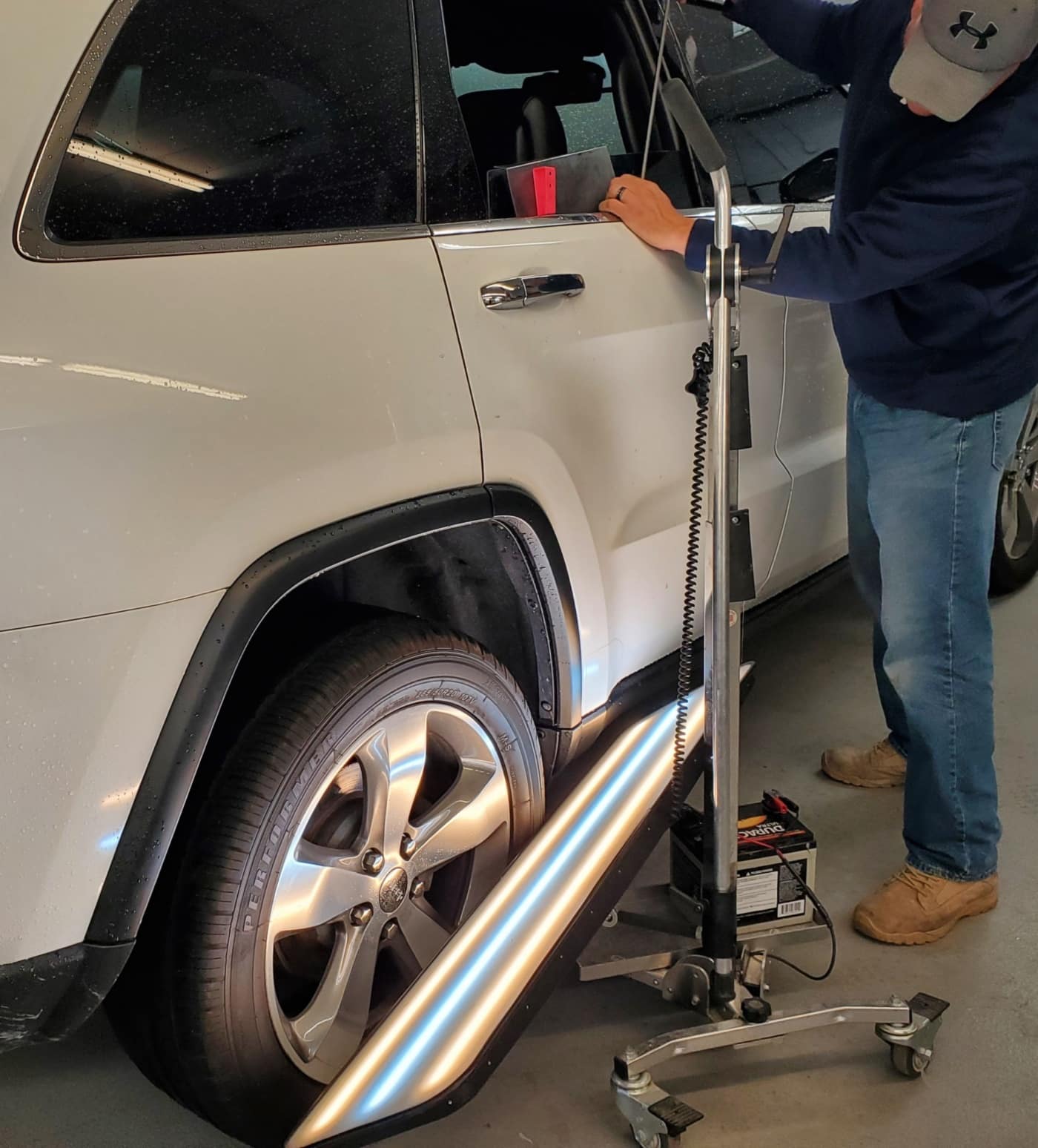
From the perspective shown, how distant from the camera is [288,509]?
136 centimetres

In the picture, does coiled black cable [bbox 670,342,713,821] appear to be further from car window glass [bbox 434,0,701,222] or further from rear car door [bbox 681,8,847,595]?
car window glass [bbox 434,0,701,222]

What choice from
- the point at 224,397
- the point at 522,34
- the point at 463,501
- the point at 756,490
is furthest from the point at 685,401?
the point at 224,397

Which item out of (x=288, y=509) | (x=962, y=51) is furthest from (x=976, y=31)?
(x=288, y=509)

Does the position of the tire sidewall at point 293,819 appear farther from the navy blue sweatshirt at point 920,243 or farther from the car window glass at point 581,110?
the car window glass at point 581,110

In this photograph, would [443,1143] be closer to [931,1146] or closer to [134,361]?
[931,1146]

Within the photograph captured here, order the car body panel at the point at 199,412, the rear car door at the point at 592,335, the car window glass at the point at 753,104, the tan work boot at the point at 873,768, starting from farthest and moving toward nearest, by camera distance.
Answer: the tan work boot at the point at 873,768, the car window glass at the point at 753,104, the rear car door at the point at 592,335, the car body panel at the point at 199,412

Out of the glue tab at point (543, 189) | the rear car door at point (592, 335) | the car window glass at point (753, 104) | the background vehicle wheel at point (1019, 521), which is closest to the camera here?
the rear car door at point (592, 335)

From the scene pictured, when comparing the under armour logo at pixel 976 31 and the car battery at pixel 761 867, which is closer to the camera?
the under armour logo at pixel 976 31

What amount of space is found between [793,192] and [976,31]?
1.06 metres

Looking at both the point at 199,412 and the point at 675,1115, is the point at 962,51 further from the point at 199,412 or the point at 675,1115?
the point at 675,1115

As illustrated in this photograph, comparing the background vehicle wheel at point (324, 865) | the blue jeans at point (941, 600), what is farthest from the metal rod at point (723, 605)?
the blue jeans at point (941, 600)

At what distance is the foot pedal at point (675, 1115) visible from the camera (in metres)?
1.59

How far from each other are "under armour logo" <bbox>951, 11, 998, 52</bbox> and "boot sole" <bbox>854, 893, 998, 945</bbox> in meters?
1.52

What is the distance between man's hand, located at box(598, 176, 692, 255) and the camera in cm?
189
